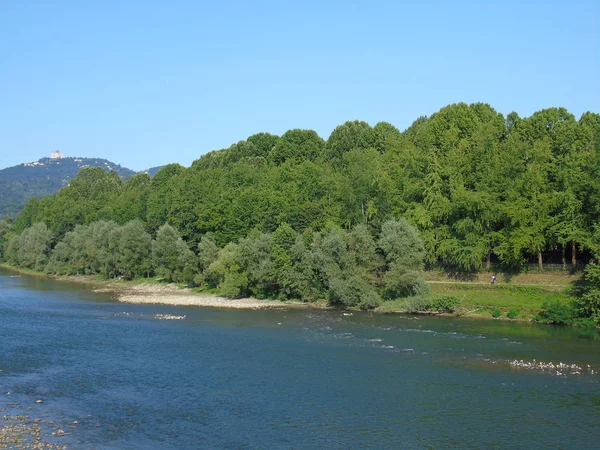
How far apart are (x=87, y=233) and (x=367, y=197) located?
2292 inches

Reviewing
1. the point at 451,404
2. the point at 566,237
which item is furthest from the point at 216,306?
the point at 451,404

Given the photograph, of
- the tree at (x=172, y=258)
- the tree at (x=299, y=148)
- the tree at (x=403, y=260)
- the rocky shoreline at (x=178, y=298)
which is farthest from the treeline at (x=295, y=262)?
the tree at (x=299, y=148)

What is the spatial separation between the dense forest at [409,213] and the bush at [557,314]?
569 cm

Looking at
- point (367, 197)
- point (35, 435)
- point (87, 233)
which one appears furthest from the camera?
point (87, 233)

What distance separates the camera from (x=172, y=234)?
98250 millimetres

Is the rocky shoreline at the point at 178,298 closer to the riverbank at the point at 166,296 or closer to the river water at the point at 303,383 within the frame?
the riverbank at the point at 166,296

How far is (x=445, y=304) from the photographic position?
2640 inches

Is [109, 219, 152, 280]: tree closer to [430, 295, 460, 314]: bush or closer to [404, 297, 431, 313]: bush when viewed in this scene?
[404, 297, 431, 313]: bush

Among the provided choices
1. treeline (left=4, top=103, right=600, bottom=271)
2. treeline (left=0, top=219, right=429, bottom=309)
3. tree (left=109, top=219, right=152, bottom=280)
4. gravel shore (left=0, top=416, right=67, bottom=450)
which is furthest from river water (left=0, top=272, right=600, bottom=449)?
tree (left=109, top=219, right=152, bottom=280)

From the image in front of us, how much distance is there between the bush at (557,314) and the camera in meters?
60.4

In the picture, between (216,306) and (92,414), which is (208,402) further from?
(216,306)

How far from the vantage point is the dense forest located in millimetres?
67438

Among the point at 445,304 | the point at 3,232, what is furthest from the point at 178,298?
the point at 3,232

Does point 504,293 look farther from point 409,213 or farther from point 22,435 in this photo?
point 22,435
